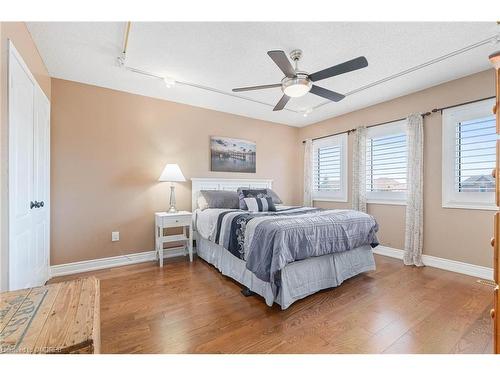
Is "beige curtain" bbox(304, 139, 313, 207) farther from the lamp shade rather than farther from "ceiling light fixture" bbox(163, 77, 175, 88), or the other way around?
"ceiling light fixture" bbox(163, 77, 175, 88)

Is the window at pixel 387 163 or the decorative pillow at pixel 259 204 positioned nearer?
the decorative pillow at pixel 259 204

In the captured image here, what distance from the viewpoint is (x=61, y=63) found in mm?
2490

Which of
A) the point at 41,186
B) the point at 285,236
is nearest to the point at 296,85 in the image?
the point at 285,236

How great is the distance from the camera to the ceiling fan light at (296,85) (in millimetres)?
2158

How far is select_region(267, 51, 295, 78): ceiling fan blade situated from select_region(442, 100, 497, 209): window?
2.46m

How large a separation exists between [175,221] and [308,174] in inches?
119

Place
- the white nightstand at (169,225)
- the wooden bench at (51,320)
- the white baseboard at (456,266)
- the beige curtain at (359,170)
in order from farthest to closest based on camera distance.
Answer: the beige curtain at (359,170), the white nightstand at (169,225), the white baseboard at (456,266), the wooden bench at (51,320)

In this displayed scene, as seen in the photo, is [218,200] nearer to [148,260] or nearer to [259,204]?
[259,204]

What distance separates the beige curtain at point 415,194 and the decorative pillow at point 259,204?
2.02 m

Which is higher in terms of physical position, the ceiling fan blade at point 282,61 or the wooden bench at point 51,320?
the ceiling fan blade at point 282,61

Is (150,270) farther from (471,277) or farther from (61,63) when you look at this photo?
(471,277)

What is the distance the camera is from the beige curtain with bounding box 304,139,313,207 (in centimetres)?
488

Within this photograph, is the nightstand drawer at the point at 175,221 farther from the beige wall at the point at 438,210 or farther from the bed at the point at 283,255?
the beige wall at the point at 438,210

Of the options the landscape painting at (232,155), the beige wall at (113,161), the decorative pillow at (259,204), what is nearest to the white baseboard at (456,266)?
the decorative pillow at (259,204)
